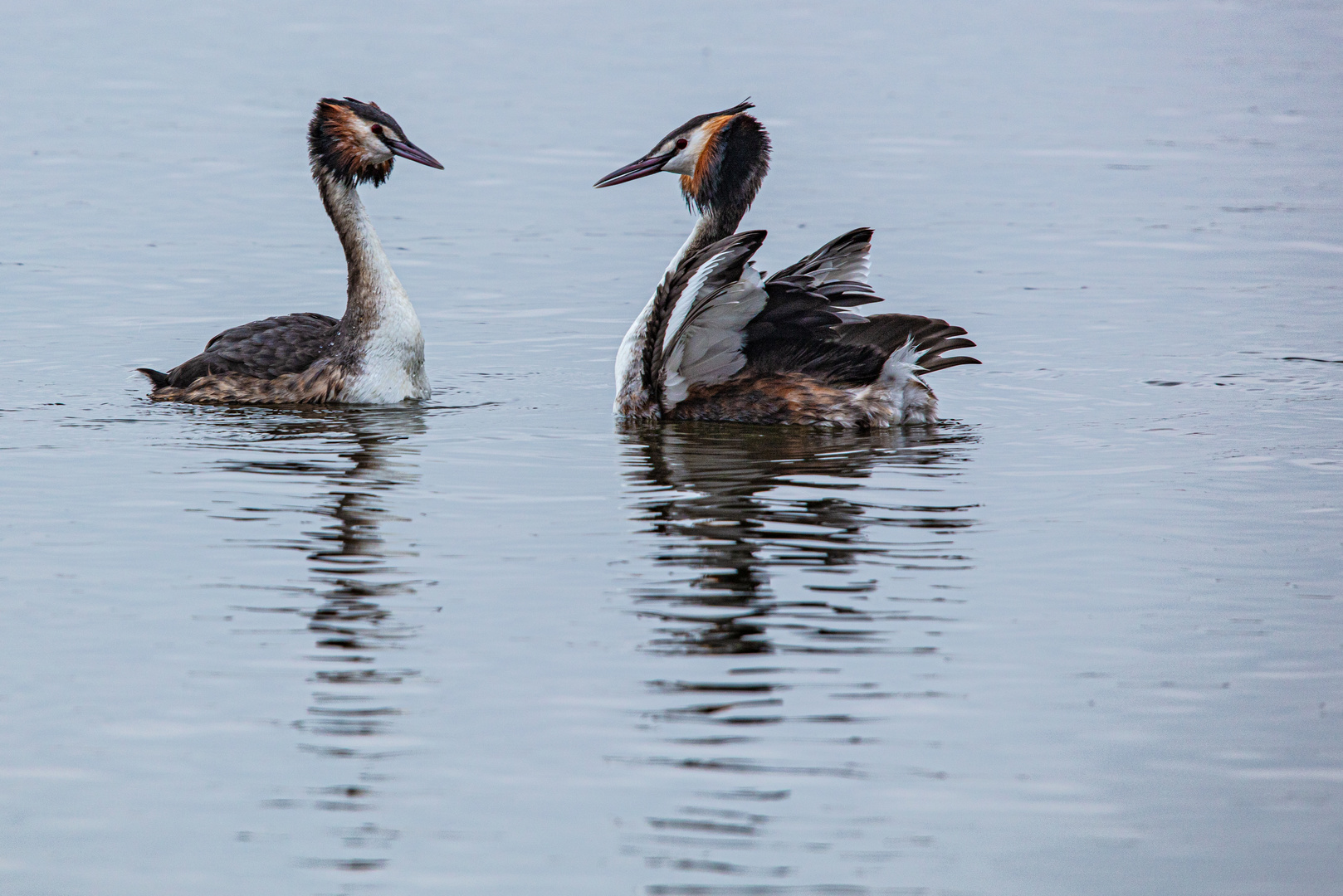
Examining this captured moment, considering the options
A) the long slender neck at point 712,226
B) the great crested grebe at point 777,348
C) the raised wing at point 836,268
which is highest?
the long slender neck at point 712,226

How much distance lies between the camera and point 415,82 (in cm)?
2748

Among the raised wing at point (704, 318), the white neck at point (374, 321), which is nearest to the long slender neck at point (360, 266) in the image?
the white neck at point (374, 321)

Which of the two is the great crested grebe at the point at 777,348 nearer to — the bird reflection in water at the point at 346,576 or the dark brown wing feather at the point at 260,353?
the bird reflection in water at the point at 346,576

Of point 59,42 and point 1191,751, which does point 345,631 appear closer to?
point 1191,751

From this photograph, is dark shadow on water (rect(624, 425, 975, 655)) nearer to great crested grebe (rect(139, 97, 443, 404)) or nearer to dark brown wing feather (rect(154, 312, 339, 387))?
great crested grebe (rect(139, 97, 443, 404))

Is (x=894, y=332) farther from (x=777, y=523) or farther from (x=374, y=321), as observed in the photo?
(x=374, y=321)

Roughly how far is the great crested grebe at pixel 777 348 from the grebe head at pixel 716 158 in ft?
0.88

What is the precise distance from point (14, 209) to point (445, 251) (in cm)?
474

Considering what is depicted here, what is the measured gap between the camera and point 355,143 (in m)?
12.5

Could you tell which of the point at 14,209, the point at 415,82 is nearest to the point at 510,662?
the point at 14,209

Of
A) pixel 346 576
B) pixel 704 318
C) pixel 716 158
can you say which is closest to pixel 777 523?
pixel 346 576

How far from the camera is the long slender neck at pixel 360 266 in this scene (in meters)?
12.2

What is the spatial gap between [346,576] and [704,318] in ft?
12.4

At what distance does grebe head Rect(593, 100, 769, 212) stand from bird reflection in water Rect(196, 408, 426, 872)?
232 centimetres
